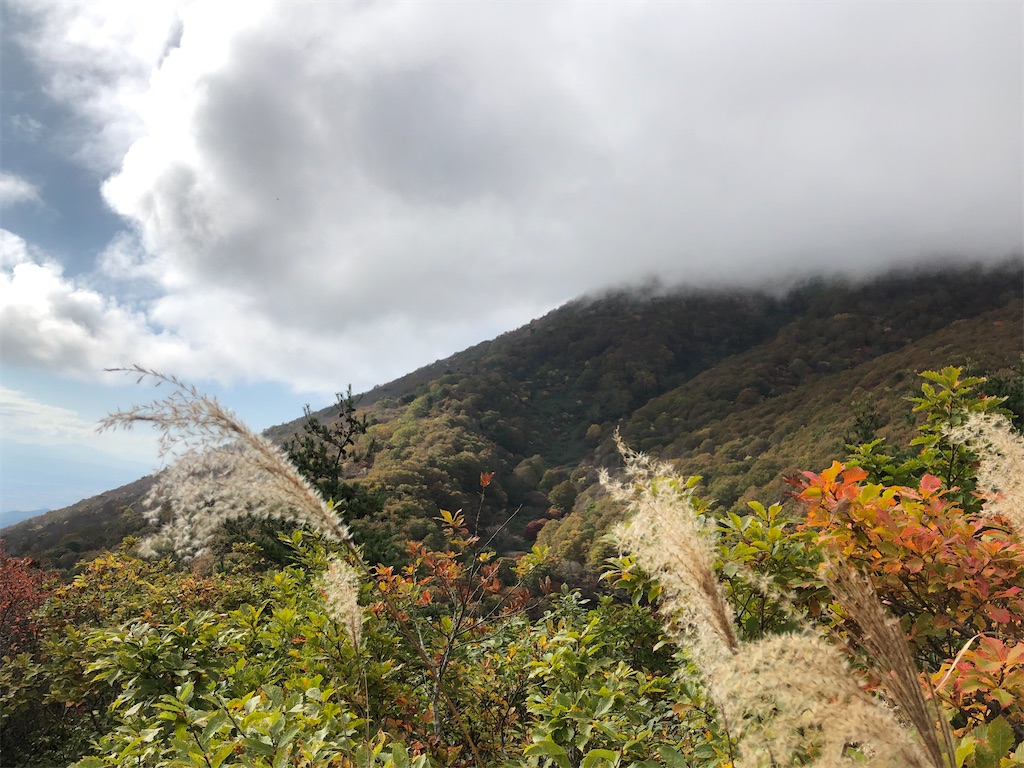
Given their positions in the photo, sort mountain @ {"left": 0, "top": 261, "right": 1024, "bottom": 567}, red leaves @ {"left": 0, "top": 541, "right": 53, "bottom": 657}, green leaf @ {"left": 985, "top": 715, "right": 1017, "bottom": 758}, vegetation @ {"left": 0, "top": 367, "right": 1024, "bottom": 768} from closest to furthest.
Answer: vegetation @ {"left": 0, "top": 367, "right": 1024, "bottom": 768}
green leaf @ {"left": 985, "top": 715, "right": 1017, "bottom": 758}
red leaves @ {"left": 0, "top": 541, "right": 53, "bottom": 657}
mountain @ {"left": 0, "top": 261, "right": 1024, "bottom": 567}

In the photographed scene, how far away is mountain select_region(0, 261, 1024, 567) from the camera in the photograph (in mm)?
30688

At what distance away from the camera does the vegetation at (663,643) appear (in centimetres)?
100

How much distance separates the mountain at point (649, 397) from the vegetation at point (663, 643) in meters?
10.6

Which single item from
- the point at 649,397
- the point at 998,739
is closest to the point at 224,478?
the point at 998,739

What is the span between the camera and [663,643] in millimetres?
2254

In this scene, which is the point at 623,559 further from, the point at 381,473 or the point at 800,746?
the point at 381,473

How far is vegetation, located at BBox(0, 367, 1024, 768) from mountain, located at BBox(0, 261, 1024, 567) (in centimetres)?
1062

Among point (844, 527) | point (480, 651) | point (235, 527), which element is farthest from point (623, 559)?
point (235, 527)

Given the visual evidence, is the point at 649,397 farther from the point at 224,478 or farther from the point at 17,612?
the point at 224,478

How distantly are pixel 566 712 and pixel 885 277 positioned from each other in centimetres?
8466

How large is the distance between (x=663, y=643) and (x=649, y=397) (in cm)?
6091

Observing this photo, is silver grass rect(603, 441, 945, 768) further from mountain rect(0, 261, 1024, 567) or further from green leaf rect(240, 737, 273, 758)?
mountain rect(0, 261, 1024, 567)

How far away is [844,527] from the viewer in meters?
2.21

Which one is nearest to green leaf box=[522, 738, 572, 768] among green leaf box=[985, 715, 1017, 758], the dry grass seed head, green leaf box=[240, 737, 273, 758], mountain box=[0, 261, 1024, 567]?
green leaf box=[240, 737, 273, 758]
